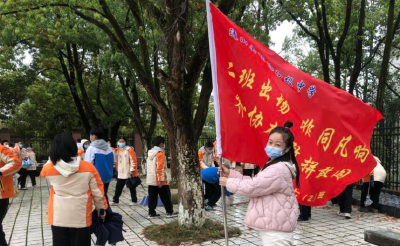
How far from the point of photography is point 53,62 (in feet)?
62.2

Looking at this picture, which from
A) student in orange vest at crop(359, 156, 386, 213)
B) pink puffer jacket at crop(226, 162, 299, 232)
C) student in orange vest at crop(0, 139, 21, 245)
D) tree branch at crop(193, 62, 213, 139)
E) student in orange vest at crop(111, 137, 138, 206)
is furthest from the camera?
student in orange vest at crop(111, 137, 138, 206)

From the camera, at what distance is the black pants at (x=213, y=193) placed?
8.61 metres

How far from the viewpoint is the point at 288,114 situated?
3.70 metres

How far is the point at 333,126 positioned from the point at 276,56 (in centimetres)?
98

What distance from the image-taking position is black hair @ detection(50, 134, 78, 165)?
3498 millimetres

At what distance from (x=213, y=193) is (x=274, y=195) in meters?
5.94

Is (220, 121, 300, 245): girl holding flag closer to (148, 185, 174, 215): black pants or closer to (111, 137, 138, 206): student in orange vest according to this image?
(148, 185, 174, 215): black pants

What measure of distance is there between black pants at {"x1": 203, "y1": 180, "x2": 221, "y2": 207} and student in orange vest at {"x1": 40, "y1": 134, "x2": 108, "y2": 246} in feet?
17.0

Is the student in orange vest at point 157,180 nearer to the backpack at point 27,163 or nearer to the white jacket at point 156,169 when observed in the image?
the white jacket at point 156,169

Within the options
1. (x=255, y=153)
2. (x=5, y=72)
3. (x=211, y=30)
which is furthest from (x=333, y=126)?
(x=5, y=72)

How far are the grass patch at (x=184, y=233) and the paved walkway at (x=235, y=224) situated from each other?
0.15 metres

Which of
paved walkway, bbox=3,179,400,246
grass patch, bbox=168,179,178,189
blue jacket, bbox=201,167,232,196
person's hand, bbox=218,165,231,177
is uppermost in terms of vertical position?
person's hand, bbox=218,165,231,177

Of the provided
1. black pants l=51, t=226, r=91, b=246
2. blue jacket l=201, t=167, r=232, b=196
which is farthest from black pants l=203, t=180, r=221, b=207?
black pants l=51, t=226, r=91, b=246

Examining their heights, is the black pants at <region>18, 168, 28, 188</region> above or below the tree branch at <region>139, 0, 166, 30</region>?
below
